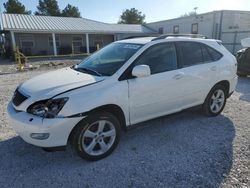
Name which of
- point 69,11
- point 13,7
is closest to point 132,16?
point 69,11

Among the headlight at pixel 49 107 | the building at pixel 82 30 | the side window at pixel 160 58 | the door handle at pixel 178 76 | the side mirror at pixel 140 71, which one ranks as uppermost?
the building at pixel 82 30

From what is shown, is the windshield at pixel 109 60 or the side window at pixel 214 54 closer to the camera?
the windshield at pixel 109 60

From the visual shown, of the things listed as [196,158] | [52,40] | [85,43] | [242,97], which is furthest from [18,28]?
[196,158]

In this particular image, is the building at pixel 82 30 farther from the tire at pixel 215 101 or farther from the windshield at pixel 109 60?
the windshield at pixel 109 60

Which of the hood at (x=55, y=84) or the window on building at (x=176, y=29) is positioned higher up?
the window on building at (x=176, y=29)

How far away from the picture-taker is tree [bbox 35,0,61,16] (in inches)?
1725

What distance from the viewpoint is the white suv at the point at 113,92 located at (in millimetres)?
2922

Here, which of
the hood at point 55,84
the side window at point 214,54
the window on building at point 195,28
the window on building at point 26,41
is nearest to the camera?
the hood at point 55,84

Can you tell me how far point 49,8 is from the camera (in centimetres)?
4391

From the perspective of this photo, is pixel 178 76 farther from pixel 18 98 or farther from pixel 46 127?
pixel 18 98

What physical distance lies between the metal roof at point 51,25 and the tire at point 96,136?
2051cm

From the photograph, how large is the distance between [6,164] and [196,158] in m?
2.77

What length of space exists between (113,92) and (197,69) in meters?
1.93

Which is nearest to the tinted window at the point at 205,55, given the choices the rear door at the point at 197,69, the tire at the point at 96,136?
the rear door at the point at 197,69
